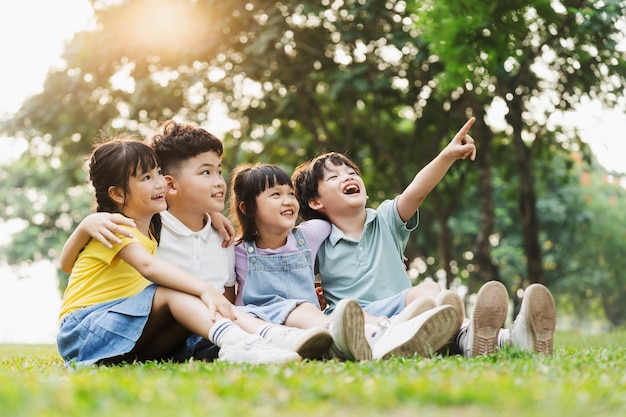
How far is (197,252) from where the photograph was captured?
470 centimetres

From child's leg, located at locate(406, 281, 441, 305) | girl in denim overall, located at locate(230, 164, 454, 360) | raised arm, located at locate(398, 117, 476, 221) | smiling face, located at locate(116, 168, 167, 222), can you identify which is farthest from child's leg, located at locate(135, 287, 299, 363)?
raised arm, located at locate(398, 117, 476, 221)

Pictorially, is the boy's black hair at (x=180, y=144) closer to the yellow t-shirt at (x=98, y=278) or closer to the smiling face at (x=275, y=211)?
the smiling face at (x=275, y=211)

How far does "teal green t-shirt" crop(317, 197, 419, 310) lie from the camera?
16.5 feet

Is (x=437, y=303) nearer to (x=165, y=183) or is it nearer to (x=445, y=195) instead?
(x=165, y=183)

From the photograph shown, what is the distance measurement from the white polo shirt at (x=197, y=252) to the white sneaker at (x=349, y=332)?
1198 mm

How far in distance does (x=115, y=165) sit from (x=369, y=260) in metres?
1.73

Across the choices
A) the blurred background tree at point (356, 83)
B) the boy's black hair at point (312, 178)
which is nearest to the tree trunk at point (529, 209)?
the blurred background tree at point (356, 83)

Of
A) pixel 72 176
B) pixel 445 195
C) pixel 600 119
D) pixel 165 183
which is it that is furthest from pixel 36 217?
pixel 165 183

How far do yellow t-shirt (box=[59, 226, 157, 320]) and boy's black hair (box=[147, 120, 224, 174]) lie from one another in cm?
60

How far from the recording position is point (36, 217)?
80.1ft

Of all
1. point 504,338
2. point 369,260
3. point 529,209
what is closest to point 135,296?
point 369,260

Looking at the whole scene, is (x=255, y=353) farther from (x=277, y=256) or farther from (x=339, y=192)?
(x=339, y=192)

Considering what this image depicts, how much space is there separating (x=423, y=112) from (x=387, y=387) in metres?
10.7

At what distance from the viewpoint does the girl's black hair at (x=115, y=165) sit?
448 cm
